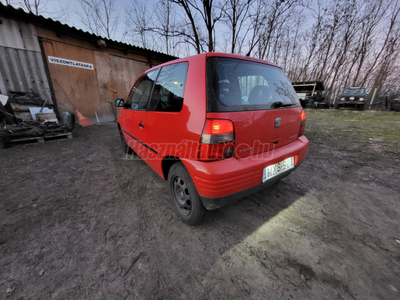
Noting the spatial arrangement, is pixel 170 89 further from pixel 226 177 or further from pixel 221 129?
pixel 226 177

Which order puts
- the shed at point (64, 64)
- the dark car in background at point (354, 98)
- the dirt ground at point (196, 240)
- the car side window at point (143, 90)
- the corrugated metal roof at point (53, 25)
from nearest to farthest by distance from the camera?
the dirt ground at point (196, 240) < the car side window at point (143, 90) < the corrugated metal roof at point (53, 25) < the shed at point (64, 64) < the dark car in background at point (354, 98)

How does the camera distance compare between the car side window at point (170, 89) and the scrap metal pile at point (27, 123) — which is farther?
the scrap metal pile at point (27, 123)

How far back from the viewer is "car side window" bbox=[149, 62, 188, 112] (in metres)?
1.59

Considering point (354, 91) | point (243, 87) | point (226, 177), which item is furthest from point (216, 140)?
point (354, 91)

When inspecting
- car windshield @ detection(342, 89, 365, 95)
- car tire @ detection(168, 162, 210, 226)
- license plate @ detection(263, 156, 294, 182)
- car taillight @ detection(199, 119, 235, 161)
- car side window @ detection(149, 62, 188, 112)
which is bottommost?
car tire @ detection(168, 162, 210, 226)

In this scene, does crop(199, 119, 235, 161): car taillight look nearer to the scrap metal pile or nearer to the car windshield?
the scrap metal pile

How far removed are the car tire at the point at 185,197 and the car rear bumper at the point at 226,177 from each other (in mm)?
127

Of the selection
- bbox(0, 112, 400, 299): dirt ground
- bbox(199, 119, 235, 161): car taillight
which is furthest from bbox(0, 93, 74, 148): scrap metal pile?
bbox(199, 119, 235, 161): car taillight

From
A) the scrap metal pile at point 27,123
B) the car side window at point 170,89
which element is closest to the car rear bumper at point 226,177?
the car side window at point 170,89

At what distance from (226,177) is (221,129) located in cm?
39

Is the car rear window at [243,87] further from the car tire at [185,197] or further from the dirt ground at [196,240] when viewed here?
the dirt ground at [196,240]

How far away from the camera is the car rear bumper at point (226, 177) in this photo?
128cm

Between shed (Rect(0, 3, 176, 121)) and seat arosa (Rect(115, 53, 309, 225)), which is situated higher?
shed (Rect(0, 3, 176, 121))

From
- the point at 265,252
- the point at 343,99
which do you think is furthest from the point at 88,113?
the point at 343,99
